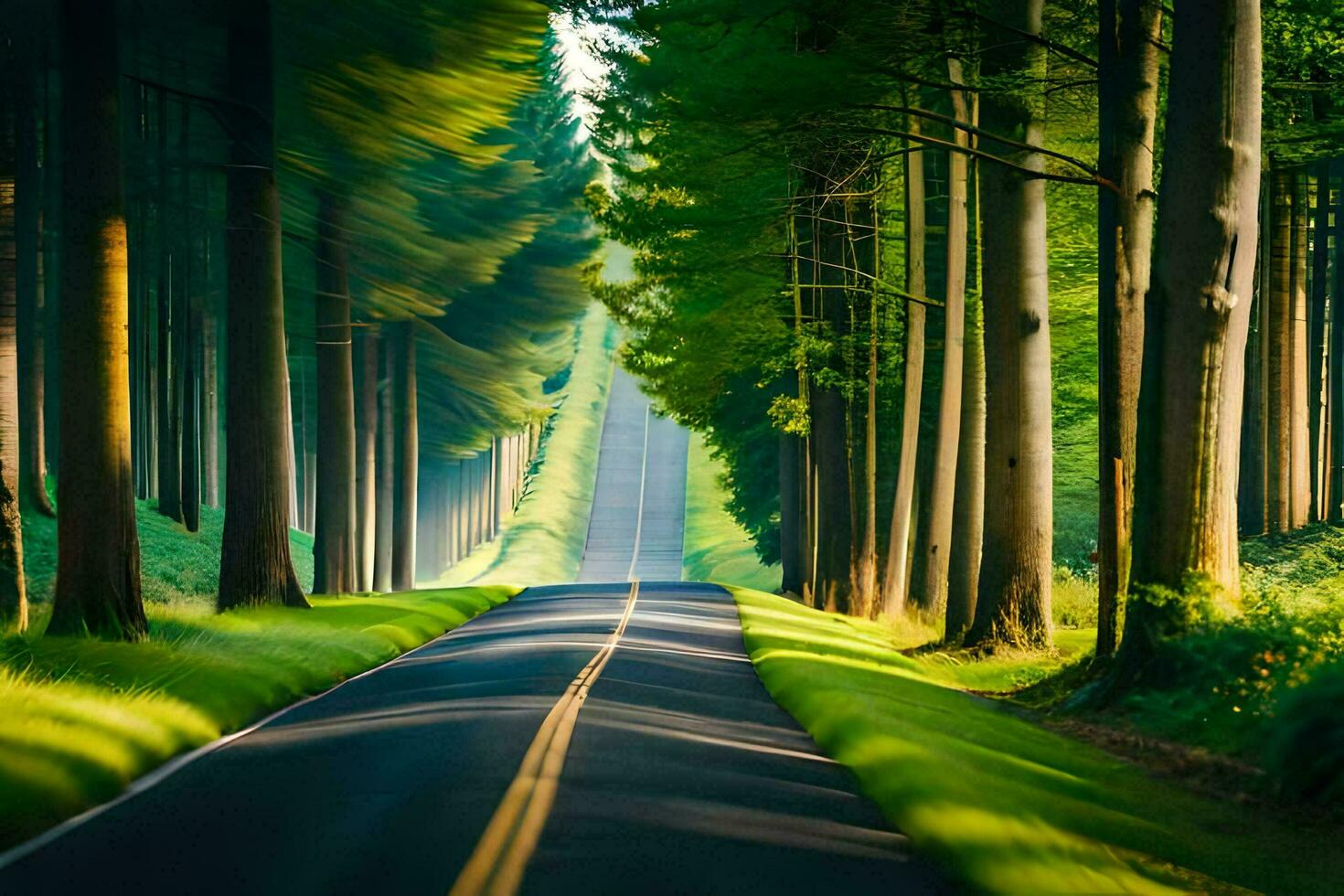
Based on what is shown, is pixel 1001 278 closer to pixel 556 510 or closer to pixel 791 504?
pixel 791 504

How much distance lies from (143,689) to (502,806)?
6018mm

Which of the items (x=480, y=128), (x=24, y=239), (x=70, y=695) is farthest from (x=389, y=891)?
(x=24, y=239)

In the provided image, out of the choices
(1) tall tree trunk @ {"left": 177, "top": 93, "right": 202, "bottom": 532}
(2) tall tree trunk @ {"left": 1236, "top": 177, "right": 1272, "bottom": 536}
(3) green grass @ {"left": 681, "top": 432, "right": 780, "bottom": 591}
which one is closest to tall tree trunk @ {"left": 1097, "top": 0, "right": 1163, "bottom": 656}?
(2) tall tree trunk @ {"left": 1236, "top": 177, "right": 1272, "bottom": 536}

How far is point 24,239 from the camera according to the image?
31.4m

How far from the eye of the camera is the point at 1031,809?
9.62 m

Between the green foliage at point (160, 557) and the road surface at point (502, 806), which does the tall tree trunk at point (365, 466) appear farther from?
the road surface at point (502, 806)

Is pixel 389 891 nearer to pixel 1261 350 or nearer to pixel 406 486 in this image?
pixel 1261 350

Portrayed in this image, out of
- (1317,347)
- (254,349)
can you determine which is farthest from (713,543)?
(254,349)

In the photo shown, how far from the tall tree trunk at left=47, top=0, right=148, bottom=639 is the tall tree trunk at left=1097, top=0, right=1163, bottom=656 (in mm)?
10453

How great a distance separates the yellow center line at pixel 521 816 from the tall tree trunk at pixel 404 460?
3272 centimetres

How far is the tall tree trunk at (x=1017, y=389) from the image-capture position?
18.9m

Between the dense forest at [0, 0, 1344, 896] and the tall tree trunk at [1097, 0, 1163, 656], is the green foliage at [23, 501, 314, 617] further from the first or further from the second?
the tall tree trunk at [1097, 0, 1163, 656]

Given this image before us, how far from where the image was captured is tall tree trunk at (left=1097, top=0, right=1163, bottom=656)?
15781 millimetres

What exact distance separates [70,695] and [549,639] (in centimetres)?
1158
